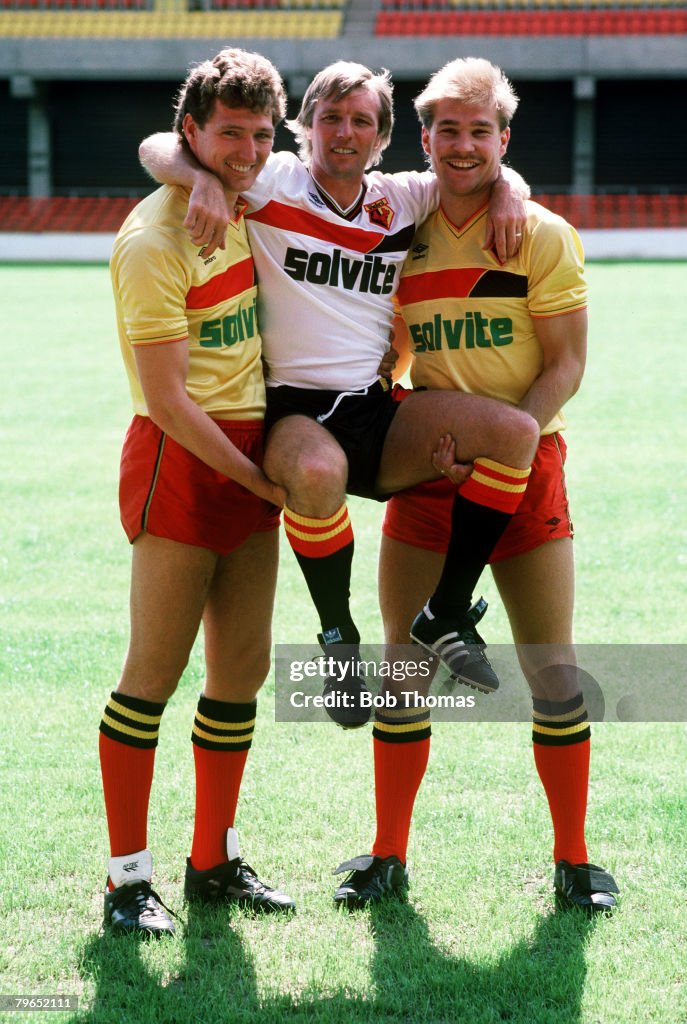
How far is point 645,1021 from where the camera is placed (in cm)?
267

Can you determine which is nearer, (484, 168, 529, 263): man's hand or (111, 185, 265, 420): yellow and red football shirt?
(111, 185, 265, 420): yellow and red football shirt

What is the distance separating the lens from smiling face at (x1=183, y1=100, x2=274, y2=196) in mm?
2902

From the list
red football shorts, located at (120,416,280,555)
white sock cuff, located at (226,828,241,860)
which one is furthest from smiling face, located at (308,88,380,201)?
white sock cuff, located at (226,828,241,860)

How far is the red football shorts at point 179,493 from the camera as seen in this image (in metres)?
3.02

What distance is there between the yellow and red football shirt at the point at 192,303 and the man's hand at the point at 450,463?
18.5 inches

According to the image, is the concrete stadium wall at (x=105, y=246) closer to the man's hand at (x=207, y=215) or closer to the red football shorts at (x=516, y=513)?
the red football shorts at (x=516, y=513)

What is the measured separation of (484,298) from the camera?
3.15 m

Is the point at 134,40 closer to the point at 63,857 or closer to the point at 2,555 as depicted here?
the point at 2,555

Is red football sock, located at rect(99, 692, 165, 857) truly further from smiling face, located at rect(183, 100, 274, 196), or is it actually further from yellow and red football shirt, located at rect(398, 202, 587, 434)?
smiling face, located at rect(183, 100, 274, 196)

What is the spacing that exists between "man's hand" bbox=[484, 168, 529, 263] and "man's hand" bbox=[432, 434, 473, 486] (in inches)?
18.7

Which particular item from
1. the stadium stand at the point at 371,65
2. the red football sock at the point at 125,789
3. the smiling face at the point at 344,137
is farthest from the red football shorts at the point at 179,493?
the stadium stand at the point at 371,65

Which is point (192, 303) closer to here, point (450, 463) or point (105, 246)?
point (450, 463)

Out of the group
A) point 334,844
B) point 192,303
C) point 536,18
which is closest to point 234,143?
point 192,303

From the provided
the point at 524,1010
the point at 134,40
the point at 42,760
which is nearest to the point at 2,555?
the point at 42,760
